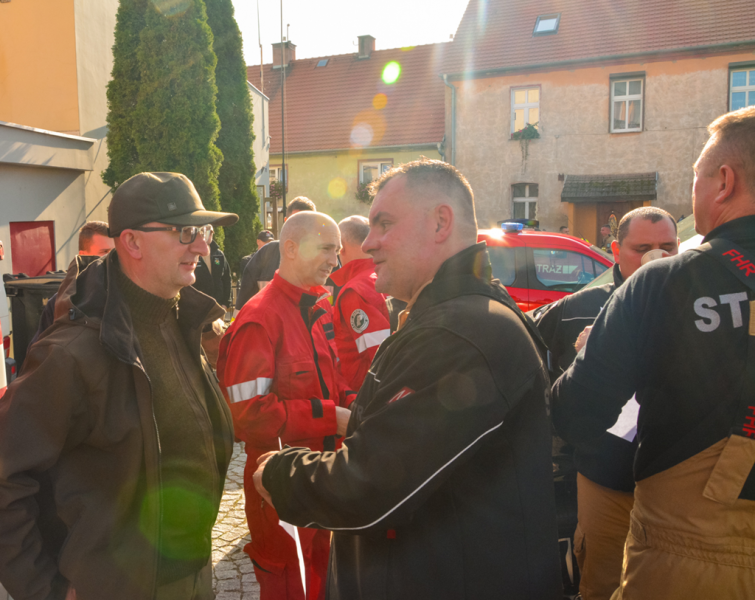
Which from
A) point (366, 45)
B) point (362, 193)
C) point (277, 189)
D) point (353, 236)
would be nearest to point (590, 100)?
point (362, 193)

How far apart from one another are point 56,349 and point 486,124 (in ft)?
67.8

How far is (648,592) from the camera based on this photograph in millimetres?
1809

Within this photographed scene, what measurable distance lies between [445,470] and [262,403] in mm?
1552

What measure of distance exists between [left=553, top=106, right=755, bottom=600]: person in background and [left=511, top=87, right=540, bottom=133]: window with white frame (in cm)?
1991

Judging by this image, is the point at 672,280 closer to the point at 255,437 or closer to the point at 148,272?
the point at 148,272

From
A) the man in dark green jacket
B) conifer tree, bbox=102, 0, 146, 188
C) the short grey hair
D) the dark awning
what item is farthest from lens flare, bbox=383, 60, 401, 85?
the man in dark green jacket

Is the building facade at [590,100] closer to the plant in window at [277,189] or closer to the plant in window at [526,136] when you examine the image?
the plant in window at [526,136]

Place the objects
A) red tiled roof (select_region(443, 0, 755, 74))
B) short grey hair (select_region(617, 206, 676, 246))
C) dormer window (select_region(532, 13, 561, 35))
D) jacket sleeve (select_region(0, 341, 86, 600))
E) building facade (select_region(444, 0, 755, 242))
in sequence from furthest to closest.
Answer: dormer window (select_region(532, 13, 561, 35)) → red tiled roof (select_region(443, 0, 755, 74)) → building facade (select_region(444, 0, 755, 242)) → short grey hair (select_region(617, 206, 676, 246)) → jacket sleeve (select_region(0, 341, 86, 600))

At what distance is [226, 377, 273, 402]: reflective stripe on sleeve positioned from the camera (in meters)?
2.89

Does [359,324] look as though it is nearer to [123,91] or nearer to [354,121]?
[123,91]

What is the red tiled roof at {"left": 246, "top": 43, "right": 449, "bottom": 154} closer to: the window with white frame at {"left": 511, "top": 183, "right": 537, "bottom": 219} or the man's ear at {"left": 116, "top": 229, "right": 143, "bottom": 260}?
the window with white frame at {"left": 511, "top": 183, "right": 537, "bottom": 219}

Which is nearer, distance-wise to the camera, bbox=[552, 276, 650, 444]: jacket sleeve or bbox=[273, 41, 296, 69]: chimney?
bbox=[552, 276, 650, 444]: jacket sleeve

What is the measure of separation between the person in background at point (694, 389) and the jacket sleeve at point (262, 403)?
130 cm

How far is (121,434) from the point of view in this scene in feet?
6.27
